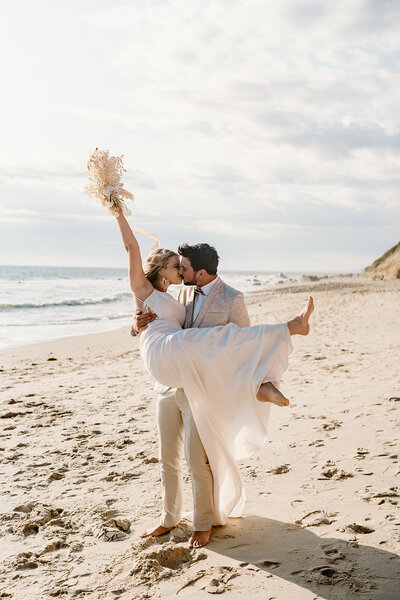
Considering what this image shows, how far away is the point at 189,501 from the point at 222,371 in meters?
1.59

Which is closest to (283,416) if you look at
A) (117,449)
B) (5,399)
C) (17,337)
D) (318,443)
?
(318,443)

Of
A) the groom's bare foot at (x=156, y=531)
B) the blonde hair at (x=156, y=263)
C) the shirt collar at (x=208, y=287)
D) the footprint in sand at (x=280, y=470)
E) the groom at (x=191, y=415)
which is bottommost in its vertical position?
the groom's bare foot at (x=156, y=531)

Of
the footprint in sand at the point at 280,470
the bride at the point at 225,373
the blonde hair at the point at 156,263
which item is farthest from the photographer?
the footprint in sand at the point at 280,470

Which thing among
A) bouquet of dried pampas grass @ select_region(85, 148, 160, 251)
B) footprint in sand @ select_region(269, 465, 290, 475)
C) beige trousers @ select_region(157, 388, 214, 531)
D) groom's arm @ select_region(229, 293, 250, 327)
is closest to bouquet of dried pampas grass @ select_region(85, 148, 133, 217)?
bouquet of dried pampas grass @ select_region(85, 148, 160, 251)

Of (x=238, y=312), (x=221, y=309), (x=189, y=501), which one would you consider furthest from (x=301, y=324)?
(x=189, y=501)

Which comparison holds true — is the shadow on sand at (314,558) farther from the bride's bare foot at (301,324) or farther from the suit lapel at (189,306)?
the suit lapel at (189,306)

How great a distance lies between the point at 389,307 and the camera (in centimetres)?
1734

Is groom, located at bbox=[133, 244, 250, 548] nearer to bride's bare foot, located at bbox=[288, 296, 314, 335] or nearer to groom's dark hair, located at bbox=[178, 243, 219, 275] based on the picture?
groom's dark hair, located at bbox=[178, 243, 219, 275]

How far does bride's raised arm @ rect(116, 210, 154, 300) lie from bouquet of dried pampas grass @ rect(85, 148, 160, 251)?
73 millimetres

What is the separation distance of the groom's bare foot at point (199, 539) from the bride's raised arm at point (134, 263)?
66.8 inches

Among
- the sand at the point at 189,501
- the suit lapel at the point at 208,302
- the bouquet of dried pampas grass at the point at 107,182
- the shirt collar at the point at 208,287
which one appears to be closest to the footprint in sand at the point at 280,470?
the sand at the point at 189,501

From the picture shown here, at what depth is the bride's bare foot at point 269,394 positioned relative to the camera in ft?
11.0

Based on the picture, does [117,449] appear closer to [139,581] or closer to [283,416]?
[283,416]

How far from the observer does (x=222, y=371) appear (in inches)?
139
